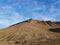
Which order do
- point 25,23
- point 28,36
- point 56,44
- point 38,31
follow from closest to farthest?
point 56,44, point 28,36, point 38,31, point 25,23

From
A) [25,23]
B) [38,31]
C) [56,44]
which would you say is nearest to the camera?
[56,44]

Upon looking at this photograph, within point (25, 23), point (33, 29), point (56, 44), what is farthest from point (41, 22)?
point (56, 44)

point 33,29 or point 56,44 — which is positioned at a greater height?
point 56,44

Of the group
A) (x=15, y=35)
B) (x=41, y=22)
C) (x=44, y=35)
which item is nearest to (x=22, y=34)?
(x=15, y=35)

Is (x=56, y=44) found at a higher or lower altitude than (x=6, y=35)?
higher

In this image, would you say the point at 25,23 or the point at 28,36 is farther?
the point at 25,23

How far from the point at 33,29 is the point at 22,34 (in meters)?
7.89

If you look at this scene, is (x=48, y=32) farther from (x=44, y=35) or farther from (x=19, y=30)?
(x=19, y=30)

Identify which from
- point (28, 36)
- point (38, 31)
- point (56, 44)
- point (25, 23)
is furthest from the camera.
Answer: point (25, 23)

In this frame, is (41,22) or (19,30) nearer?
(19,30)

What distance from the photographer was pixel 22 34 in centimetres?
7881

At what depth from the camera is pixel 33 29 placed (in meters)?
85.0

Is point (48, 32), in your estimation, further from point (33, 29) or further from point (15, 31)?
point (15, 31)

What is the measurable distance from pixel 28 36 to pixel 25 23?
20630mm
